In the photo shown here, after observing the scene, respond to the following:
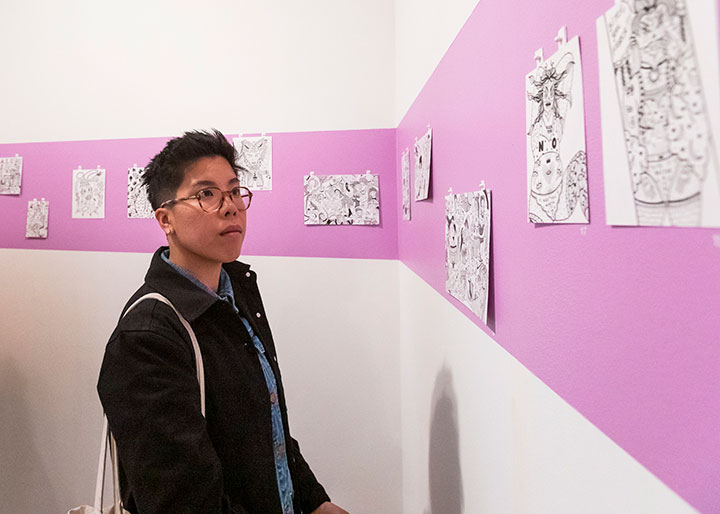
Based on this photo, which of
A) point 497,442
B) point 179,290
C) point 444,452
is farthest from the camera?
point 444,452

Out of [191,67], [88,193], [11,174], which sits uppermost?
[191,67]

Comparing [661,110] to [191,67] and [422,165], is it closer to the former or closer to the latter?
[422,165]

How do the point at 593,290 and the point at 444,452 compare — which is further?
the point at 444,452

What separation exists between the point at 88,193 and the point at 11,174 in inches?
16.8

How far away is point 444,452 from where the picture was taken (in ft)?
3.92

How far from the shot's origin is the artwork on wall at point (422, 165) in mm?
1207

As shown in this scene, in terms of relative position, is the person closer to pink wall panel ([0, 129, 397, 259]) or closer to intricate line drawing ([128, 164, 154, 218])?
pink wall panel ([0, 129, 397, 259])

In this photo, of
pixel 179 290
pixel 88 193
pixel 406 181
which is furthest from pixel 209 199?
pixel 88 193

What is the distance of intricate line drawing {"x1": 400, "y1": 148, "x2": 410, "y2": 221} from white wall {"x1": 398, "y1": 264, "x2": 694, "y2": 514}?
0.80ft

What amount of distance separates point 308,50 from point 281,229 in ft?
2.52

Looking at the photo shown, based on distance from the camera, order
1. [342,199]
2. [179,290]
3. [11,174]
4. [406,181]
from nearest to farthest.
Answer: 1. [179,290]
2. [406,181]
3. [342,199]
4. [11,174]

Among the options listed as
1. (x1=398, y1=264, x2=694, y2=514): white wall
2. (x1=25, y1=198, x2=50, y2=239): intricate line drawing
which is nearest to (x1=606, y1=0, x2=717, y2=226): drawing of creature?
(x1=398, y1=264, x2=694, y2=514): white wall

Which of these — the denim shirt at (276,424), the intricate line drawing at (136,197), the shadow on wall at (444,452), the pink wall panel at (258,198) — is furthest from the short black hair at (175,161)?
the intricate line drawing at (136,197)

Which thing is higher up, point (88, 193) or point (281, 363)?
point (88, 193)
